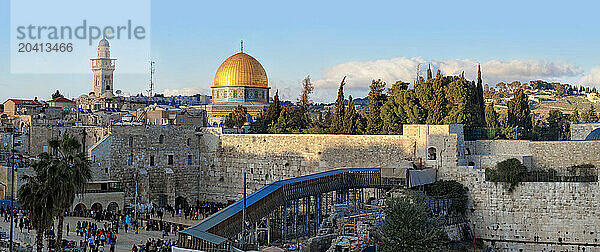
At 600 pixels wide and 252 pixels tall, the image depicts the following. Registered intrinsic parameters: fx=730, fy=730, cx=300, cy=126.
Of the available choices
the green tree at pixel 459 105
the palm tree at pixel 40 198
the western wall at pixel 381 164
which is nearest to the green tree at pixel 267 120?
the western wall at pixel 381 164

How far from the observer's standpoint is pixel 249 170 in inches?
1608

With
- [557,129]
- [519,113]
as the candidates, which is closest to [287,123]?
[519,113]

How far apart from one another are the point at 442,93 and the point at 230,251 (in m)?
21.1

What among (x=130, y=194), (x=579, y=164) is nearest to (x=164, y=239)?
(x=130, y=194)

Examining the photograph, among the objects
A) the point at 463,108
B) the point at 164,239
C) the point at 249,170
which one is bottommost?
the point at 164,239

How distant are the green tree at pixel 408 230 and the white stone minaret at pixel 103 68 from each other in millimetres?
56176

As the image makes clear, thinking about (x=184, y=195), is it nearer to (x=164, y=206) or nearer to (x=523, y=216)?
(x=164, y=206)

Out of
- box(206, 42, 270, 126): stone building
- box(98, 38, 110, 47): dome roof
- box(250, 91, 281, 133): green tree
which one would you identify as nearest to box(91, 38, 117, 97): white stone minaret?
box(98, 38, 110, 47): dome roof

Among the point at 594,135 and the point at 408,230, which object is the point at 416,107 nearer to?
the point at 594,135

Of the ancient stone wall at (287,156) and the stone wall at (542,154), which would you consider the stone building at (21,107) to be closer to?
the ancient stone wall at (287,156)

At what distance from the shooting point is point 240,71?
65188 mm

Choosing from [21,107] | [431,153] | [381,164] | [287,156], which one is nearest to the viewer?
[431,153]

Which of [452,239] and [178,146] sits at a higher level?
[178,146]

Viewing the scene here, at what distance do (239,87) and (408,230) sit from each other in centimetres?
4247
